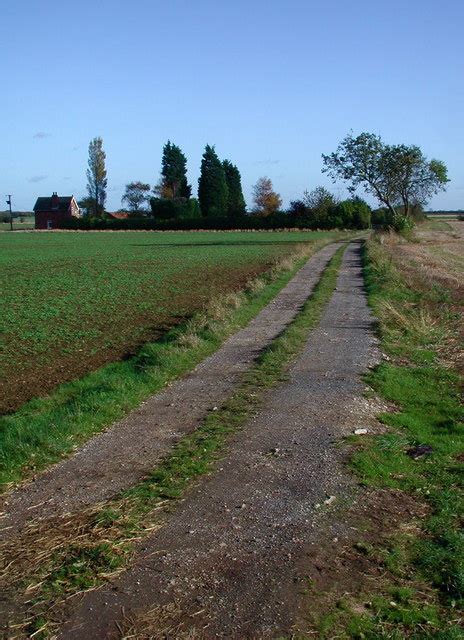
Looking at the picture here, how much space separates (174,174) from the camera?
135 meters

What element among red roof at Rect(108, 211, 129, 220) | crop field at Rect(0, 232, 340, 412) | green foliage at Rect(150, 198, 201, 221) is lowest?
crop field at Rect(0, 232, 340, 412)

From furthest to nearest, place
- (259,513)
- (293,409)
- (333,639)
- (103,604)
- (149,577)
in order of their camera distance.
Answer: (293,409), (259,513), (149,577), (103,604), (333,639)

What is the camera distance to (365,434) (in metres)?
8.30

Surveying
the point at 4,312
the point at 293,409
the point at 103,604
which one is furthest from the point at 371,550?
the point at 4,312

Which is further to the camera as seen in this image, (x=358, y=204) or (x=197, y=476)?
(x=358, y=204)

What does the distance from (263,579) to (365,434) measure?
3.61m

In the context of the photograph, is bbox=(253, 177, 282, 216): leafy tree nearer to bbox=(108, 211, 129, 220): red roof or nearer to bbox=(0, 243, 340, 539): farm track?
bbox=(108, 211, 129, 220): red roof

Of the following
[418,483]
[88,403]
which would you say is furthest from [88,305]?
[418,483]

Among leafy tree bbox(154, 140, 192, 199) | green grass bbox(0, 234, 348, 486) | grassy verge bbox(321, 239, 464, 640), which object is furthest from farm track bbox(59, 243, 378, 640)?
leafy tree bbox(154, 140, 192, 199)

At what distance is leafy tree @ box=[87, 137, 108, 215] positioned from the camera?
139m

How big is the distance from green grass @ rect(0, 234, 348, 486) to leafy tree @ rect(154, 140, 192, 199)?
120m

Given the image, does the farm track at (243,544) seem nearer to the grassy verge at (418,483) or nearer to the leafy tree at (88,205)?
the grassy verge at (418,483)

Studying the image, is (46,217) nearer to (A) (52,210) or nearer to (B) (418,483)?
(A) (52,210)

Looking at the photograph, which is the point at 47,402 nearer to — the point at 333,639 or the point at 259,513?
the point at 259,513
